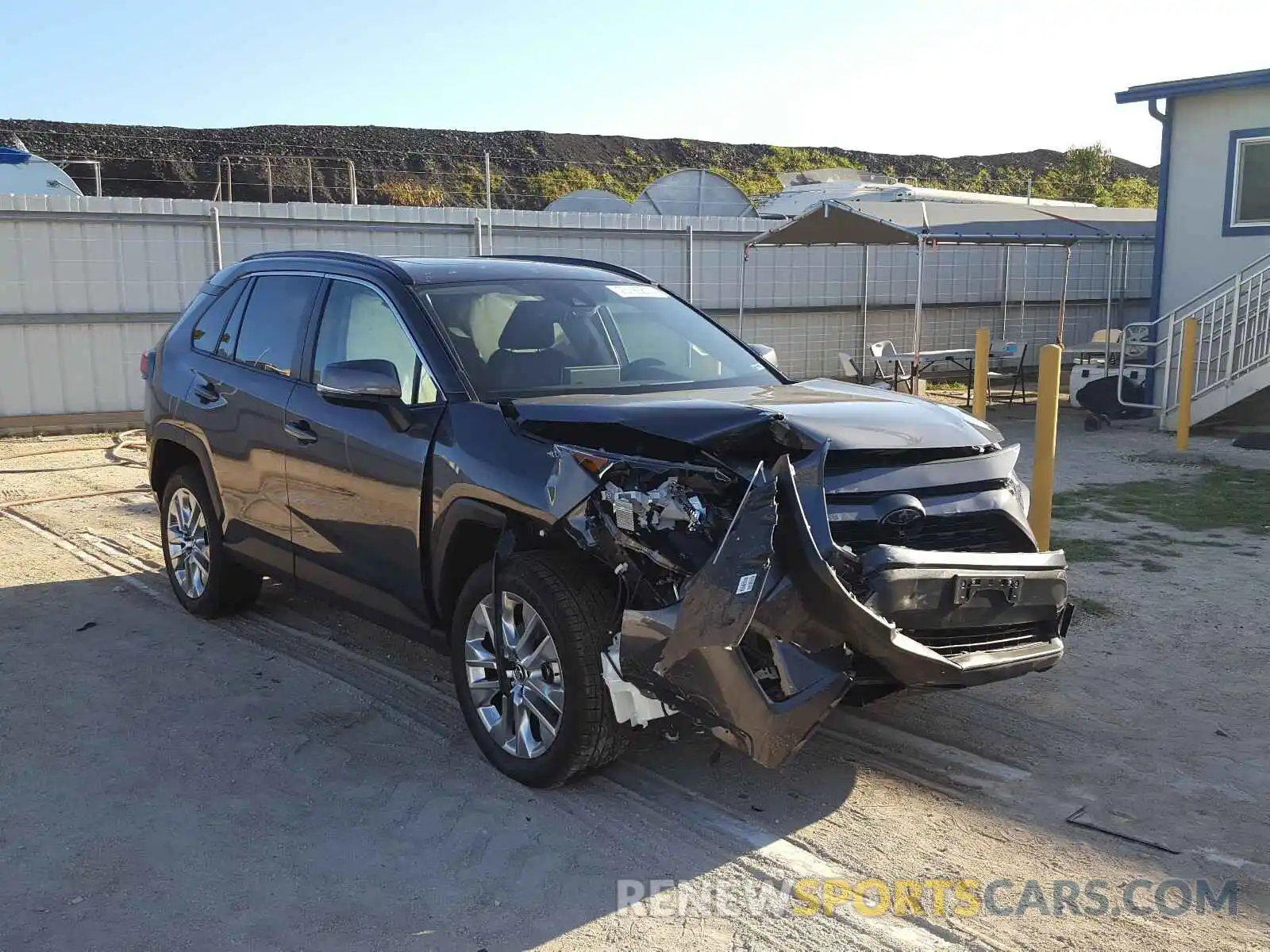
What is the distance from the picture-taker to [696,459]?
3846mm

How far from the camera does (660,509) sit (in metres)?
3.74

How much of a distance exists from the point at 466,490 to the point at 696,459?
948 mm

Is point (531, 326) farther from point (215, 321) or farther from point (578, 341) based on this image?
point (215, 321)

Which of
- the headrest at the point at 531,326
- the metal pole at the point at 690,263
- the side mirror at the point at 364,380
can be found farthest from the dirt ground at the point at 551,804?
the metal pole at the point at 690,263

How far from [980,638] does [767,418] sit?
1.08 metres

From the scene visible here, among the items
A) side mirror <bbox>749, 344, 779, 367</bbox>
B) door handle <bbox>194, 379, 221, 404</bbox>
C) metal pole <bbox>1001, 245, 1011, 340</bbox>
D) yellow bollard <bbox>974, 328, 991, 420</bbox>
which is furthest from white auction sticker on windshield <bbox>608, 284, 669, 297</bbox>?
metal pole <bbox>1001, 245, 1011, 340</bbox>

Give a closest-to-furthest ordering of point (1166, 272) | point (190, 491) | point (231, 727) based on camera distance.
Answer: point (231, 727) < point (190, 491) < point (1166, 272)

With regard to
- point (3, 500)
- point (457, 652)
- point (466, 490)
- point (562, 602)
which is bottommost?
point (3, 500)

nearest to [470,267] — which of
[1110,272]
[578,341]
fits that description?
[578,341]

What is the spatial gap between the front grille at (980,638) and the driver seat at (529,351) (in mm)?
1834

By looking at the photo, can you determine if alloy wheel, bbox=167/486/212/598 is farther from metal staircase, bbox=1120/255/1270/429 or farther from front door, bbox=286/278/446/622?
metal staircase, bbox=1120/255/1270/429

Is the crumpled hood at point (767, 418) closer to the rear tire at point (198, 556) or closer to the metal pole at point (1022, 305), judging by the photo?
the rear tire at point (198, 556)

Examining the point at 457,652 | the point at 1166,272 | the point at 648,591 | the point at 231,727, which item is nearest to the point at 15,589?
the point at 231,727

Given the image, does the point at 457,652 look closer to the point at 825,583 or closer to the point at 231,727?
the point at 231,727
